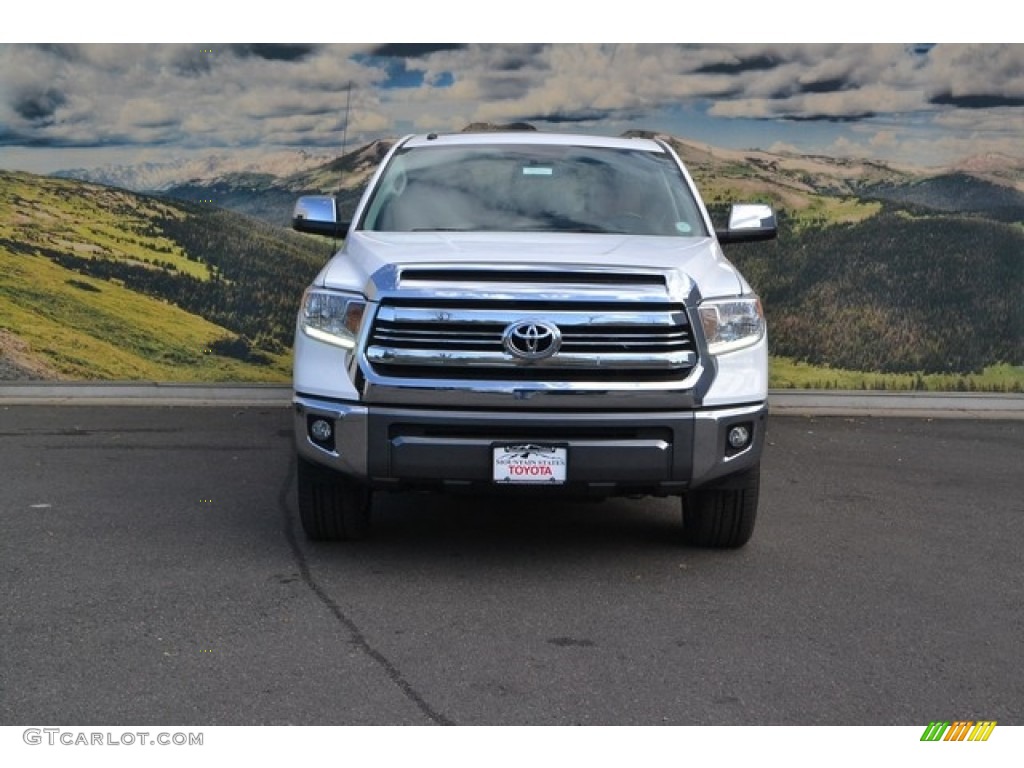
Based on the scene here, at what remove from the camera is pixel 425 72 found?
12.1m

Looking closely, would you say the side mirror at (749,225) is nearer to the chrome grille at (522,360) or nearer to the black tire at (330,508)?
the chrome grille at (522,360)

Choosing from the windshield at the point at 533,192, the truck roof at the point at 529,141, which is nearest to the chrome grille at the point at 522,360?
the windshield at the point at 533,192

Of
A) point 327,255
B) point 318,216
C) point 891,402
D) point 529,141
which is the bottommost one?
point 891,402

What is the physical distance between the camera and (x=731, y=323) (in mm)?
6180

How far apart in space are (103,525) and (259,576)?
1.46m

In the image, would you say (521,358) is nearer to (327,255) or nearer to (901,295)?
(327,255)

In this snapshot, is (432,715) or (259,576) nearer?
(432,715)

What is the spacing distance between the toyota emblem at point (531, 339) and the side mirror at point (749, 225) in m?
1.81

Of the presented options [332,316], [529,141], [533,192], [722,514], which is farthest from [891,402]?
[332,316]

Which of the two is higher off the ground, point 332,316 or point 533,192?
point 533,192

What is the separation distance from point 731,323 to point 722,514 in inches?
38.0

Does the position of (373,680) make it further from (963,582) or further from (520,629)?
(963,582)

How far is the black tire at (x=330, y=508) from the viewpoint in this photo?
646cm
